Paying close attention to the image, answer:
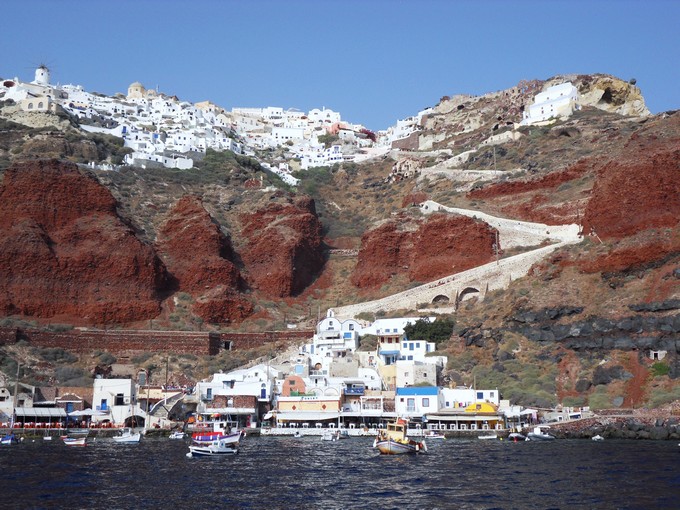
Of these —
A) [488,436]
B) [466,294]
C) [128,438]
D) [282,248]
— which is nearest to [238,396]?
[128,438]

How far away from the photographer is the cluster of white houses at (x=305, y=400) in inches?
2389

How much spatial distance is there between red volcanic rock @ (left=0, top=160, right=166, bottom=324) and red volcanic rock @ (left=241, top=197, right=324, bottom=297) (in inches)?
409

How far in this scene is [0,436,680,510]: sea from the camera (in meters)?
31.4

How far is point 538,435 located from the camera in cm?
5347

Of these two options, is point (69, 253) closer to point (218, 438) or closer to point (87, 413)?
point (87, 413)

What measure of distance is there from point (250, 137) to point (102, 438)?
295ft

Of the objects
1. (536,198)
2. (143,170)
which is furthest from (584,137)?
(143,170)

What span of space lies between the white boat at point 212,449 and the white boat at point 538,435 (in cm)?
1777

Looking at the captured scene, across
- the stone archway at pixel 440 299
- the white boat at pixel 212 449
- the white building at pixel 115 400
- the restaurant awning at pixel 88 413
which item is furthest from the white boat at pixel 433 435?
the restaurant awning at pixel 88 413

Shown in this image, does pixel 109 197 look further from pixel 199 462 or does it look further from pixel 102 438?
pixel 199 462

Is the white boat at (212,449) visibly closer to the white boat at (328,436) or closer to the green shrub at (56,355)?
the white boat at (328,436)

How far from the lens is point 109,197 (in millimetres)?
85875

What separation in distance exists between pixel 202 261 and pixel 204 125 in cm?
4618

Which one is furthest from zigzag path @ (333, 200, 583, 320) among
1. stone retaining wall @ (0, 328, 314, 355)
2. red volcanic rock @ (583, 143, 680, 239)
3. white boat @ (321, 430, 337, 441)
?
white boat @ (321, 430, 337, 441)
